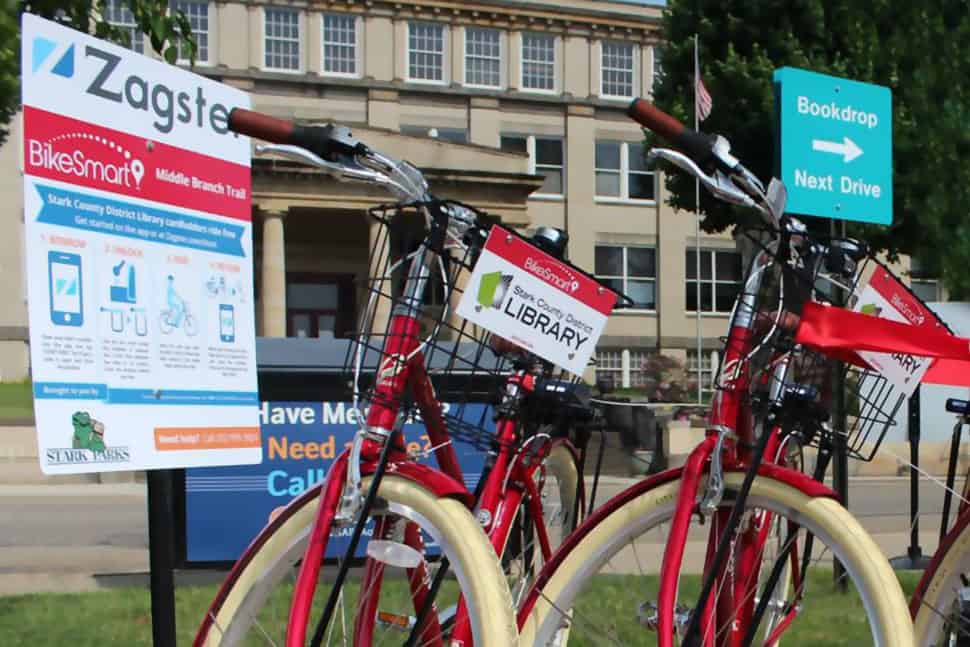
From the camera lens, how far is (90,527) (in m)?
12.1

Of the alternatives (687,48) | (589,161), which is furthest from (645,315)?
(687,48)

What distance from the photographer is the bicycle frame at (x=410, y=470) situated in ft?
10.0

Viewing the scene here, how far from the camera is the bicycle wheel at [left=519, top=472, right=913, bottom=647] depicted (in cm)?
277

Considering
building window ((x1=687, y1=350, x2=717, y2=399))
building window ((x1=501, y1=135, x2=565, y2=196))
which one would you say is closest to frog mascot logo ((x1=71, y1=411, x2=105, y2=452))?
building window ((x1=687, y1=350, x2=717, y2=399))

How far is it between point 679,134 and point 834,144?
274 centimetres

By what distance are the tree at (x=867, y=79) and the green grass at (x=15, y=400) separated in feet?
39.5

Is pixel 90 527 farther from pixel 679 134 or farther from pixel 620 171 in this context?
pixel 620 171

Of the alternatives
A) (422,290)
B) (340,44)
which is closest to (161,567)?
(422,290)

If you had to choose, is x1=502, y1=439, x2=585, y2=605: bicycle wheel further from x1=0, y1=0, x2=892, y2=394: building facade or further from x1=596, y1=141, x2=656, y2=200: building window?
x1=596, y1=141, x2=656, y2=200: building window

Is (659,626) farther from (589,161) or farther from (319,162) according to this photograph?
(589,161)

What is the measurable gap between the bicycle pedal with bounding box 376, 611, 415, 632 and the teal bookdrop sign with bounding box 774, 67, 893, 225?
2929 mm

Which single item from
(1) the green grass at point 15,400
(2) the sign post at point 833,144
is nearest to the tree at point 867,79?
(2) the sign post at point 833,144

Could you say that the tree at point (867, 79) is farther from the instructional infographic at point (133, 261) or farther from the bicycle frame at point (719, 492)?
the instructional infographic at point (133, 261)

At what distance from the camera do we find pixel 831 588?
443cm
